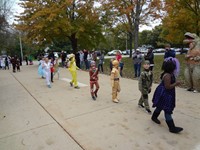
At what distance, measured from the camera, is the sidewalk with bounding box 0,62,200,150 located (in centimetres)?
357

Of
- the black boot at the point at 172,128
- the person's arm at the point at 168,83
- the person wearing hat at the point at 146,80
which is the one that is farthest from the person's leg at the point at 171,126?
the person wearing hat at the point at 146,80

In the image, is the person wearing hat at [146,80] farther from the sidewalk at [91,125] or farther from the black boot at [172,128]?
the black boot at [172,128]

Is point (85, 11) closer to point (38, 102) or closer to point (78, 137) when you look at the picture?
point (38, 102)

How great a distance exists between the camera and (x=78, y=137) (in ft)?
12.7

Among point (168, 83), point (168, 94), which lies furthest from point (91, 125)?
point (168, 83)

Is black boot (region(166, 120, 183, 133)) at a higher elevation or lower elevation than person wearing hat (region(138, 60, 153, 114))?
lower

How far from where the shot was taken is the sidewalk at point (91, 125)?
3.57 meters

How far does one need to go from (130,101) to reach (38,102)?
3.04m

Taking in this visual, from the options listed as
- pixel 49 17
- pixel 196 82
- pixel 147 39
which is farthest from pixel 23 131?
pixel 147 39

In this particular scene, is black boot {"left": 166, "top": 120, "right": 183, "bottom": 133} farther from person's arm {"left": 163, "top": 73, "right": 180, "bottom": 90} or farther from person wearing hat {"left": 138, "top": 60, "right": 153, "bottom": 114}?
person wearing hat {"left": 138, "top": 60, "right": 153, "bottom": 114}

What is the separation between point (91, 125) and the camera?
4.43m

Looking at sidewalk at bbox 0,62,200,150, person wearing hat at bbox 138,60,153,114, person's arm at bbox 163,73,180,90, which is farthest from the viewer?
person wearing hat at bbox 138,60,153,114

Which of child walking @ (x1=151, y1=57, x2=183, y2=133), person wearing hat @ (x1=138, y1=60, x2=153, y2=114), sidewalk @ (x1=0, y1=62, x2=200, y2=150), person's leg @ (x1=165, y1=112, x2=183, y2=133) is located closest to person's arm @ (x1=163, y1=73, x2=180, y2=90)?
child walking @ (x1=151, y1=57, x2=183, y2=133)

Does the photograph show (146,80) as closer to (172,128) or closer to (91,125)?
(172,128)
